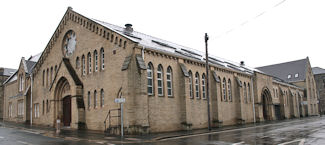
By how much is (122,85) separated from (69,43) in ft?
40.6

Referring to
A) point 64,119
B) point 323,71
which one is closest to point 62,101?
point 64,119

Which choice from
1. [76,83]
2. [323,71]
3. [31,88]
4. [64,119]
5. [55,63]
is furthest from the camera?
[323,71]

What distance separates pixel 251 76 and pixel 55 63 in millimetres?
27732

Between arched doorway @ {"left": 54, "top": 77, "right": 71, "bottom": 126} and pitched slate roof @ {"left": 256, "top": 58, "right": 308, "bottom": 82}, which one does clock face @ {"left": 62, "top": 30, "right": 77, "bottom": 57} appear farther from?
pitched slate roof @ {"left": 256, "top": 58, "right": 308, "bottom": 82}

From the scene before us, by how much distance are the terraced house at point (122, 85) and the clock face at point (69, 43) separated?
0.11 m

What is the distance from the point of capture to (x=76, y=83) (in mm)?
28078

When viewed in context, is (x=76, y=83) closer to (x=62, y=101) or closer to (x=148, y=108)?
(x=62, y=101)

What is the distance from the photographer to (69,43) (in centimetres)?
3139

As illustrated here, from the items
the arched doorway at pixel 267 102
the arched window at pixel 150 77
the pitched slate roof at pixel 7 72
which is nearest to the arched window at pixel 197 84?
the arched window at pixel 150 77

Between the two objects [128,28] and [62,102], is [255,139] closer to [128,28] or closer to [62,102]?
[128,28]

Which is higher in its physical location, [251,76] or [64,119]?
[251,76]

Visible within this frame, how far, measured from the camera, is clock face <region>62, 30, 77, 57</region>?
100ft

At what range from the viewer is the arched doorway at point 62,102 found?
30.5 m

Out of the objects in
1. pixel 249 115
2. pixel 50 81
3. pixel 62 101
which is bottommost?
pixel 249 115
